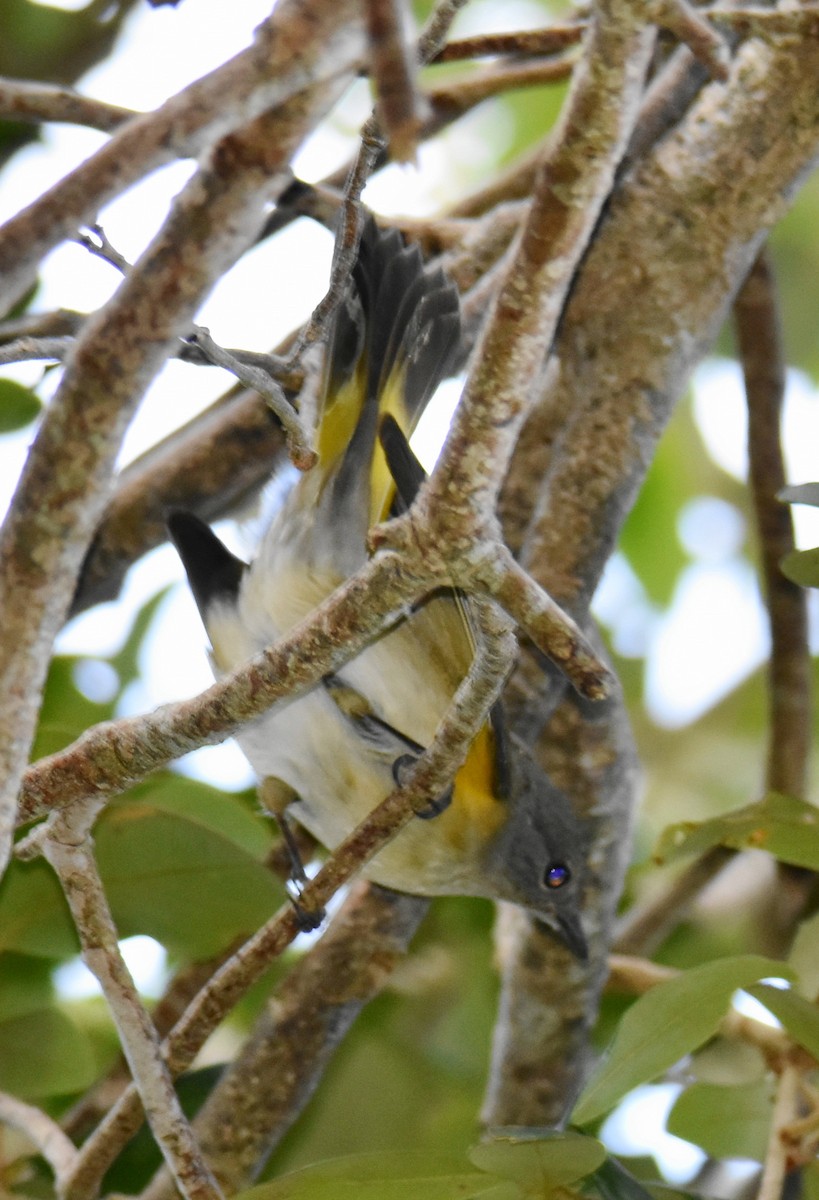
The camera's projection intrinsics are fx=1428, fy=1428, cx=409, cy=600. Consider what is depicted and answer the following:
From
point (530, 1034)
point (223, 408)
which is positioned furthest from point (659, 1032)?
point (223, 408)

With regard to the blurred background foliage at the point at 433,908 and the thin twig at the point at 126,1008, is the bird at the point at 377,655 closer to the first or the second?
the blurred background foliage at the point at 433,908

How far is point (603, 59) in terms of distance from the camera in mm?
1258

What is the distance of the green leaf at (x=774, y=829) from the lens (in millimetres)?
2283

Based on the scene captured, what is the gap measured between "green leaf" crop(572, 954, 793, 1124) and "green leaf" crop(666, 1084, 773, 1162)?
406 millimetres

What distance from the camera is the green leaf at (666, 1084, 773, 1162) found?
7.70 feet

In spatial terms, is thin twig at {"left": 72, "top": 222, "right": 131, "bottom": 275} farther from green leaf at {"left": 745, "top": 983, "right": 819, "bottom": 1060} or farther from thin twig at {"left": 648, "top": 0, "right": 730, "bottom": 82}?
green leaf at {"left": 745, "top": 983, "right": 819, "bottom": 1060}

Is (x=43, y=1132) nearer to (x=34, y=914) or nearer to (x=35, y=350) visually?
(x=34, y=914)

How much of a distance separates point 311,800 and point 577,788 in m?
0.62

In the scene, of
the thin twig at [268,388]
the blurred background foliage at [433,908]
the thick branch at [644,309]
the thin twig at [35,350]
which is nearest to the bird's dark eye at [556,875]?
the thick branch at [644,309]

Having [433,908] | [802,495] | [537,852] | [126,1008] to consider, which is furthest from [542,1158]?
[433,908]

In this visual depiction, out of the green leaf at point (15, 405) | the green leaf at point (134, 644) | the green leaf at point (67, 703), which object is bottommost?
Result: the green leaf at point (67, 703)

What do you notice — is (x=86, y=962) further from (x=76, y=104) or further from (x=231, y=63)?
(x=76, y=104)

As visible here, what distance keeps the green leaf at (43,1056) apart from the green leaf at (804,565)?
1.53 m

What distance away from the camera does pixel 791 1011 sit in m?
2.08
